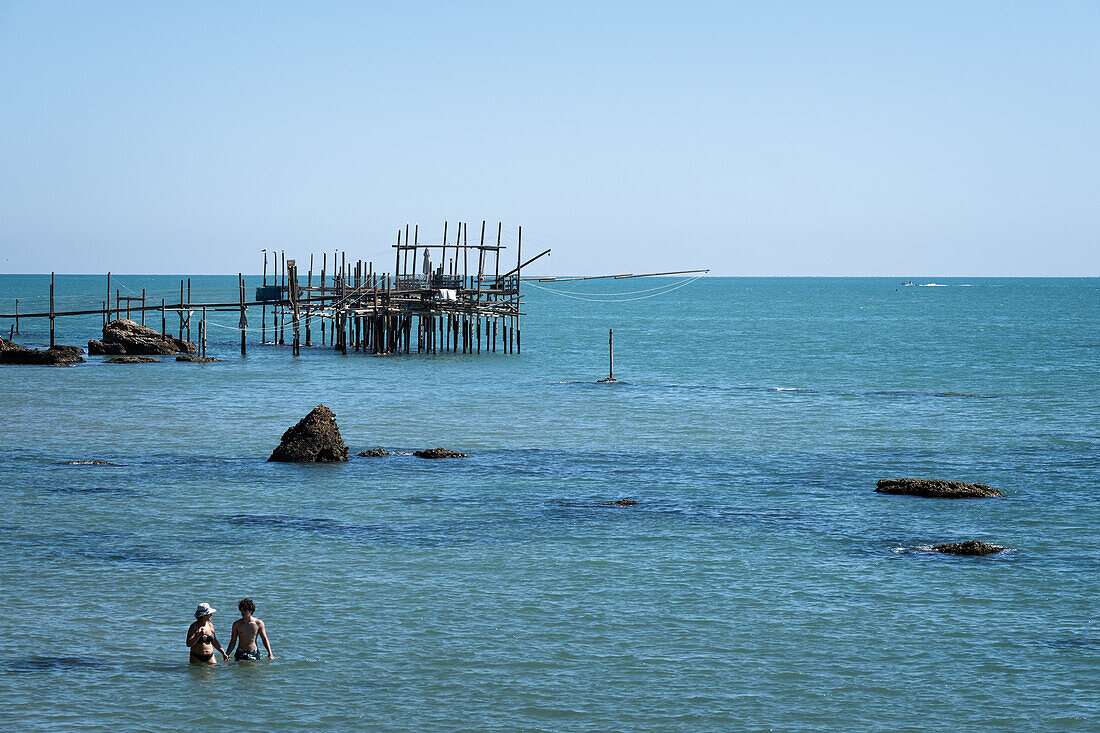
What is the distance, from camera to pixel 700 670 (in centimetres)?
1805

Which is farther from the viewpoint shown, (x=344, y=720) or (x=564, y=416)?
(x=564, y=416)

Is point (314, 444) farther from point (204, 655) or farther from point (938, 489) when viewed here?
point (204, 655)

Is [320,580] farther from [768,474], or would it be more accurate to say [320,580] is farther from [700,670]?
[768,474]

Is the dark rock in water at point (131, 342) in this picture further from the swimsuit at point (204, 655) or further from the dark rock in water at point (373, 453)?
the swimsuit at point (204, 655)

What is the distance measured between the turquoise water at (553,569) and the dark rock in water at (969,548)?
1.61 ft

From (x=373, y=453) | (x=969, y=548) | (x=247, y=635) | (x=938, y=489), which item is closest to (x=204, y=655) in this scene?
(x=247, y=635)

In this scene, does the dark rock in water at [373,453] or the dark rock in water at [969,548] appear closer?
the dark rock in water at [969,548]

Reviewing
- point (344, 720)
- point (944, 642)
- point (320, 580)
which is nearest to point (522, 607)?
point (320, 580)

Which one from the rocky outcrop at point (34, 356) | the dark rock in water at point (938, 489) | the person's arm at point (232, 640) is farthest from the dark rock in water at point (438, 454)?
the rocky outcrop at point (34, 356)

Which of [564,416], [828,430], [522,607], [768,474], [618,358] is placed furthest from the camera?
[618,358]

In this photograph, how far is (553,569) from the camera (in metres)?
23.3

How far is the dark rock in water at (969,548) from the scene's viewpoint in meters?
24.4

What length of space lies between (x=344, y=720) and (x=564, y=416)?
31056mm

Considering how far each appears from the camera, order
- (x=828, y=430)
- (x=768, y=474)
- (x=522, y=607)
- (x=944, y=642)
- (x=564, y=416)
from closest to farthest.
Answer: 1. (x=944, y=642)
2. (x=522, y=607)
3. (x=768, y=474)
4. (x=828, y=430)
5. (x=564, y=416)
